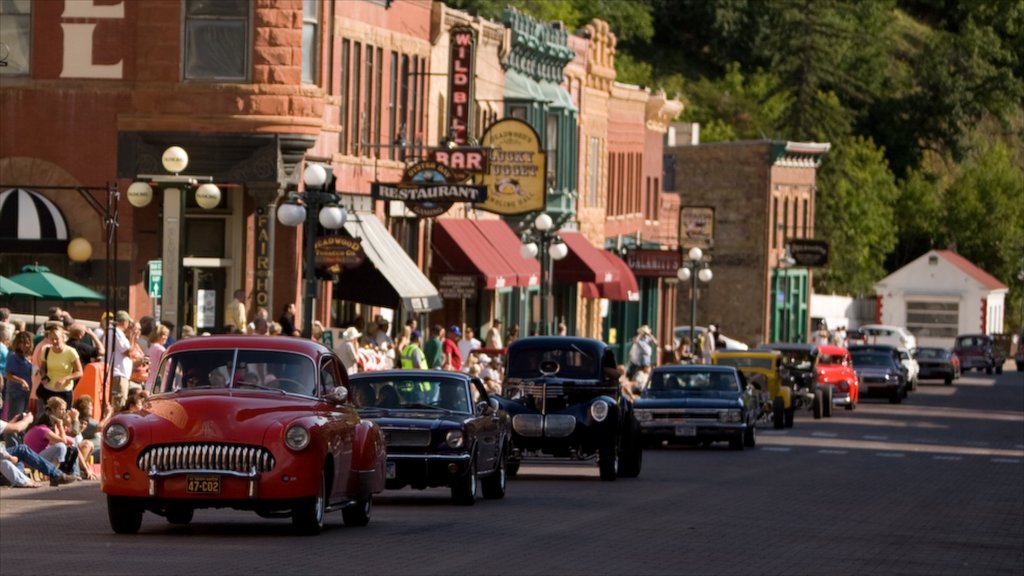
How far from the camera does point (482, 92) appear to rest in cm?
5375

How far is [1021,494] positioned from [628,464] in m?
5.01

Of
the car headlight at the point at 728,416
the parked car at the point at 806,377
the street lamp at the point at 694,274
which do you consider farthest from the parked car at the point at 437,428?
the street lamp at the point at 694,274

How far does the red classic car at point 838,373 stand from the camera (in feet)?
178

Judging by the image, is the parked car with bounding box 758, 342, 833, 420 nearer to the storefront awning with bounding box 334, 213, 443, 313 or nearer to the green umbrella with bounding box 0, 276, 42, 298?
the storefront awning with bounding box 334, 213, 443, 313

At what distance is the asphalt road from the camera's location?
55.3ft

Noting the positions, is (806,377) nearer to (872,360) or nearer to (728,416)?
(872,360)

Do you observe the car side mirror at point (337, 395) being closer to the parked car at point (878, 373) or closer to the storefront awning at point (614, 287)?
the parked car at point (878, 373)

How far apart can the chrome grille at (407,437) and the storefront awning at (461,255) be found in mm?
26419

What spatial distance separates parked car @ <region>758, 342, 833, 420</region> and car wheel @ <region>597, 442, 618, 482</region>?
69.3ft

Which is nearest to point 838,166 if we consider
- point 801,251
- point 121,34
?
point 801,251

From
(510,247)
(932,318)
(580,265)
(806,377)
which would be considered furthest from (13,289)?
(932,318)

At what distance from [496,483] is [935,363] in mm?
60128

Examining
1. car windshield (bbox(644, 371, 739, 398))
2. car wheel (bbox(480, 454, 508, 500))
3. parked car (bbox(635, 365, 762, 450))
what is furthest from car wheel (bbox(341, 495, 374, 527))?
car windshield (bbox(644, 371, 739, 398))

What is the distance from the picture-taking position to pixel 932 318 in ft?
421
